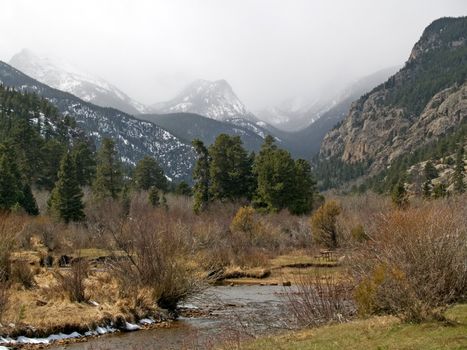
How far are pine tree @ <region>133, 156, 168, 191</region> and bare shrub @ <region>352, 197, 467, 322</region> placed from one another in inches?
3708

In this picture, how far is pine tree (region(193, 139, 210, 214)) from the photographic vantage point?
8275 cm

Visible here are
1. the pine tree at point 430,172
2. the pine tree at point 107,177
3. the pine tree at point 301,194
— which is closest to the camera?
the pine tree at point 301,194

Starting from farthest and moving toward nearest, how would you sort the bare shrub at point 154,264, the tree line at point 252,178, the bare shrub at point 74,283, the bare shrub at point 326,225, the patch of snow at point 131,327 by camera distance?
the tree line at point 252,178 < the bare shrub at point 326,225 < the bare shrub at point 154,264 < the bare shrub at point 74,283 < the patch of snow at point 131,327

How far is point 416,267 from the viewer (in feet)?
51.4

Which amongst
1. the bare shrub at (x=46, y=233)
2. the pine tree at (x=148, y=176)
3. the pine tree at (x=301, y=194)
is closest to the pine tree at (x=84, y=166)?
the pine tree at (x=148, y=176)

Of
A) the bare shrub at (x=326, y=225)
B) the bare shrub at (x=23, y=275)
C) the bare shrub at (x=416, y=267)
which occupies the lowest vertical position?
the bare shrub at (x=326, y=225)

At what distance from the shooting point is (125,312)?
78.7 feet

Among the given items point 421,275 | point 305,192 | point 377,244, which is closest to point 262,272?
point 377,244

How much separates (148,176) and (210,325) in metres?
89.3

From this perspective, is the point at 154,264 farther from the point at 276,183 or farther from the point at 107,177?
the point at 107,177

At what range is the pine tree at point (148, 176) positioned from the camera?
361 feet

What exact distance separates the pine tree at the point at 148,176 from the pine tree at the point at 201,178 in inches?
936

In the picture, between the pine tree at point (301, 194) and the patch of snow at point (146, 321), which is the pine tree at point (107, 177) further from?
the patch of snow at point (146, 321)

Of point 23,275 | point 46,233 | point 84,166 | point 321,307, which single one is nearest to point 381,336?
point 321,307
